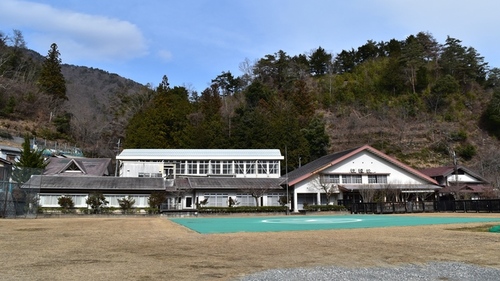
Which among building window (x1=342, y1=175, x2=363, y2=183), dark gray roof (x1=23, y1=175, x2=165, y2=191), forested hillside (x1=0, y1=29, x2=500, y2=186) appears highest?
forested hillside (x1=0, y1=29, x2=500, y2=186)

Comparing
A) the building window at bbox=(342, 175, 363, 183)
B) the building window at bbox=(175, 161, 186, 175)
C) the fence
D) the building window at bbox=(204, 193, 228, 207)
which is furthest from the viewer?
the building window at bbox=(175, 161, 186, 175)

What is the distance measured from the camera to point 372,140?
53.7m

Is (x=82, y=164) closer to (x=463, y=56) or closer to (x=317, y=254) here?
(x=317, y=254)

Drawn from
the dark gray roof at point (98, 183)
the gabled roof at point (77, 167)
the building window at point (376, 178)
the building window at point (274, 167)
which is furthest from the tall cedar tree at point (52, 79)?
the building window at point (376, 178)

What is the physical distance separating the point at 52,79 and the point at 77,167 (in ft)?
103

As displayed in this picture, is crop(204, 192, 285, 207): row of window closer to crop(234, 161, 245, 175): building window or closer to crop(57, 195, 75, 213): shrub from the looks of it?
crop(234, 161, 245, 175): building window

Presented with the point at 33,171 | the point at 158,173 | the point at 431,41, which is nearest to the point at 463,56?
the point at 431,41

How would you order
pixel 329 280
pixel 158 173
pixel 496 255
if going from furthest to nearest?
pixel 158 173 < pixel 496 255 < pixel 329 280

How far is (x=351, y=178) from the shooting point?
37.9 metres

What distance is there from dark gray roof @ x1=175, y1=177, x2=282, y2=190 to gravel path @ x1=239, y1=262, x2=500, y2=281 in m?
29.6

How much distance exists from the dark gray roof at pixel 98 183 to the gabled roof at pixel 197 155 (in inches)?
241

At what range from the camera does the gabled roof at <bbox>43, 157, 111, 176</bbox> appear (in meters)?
39.2

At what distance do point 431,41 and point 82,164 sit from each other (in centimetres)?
5547

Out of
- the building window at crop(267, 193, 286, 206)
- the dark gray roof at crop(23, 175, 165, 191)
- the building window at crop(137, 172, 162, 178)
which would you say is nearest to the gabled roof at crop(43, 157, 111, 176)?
the building window at crop(137, 172, 162, 178)
